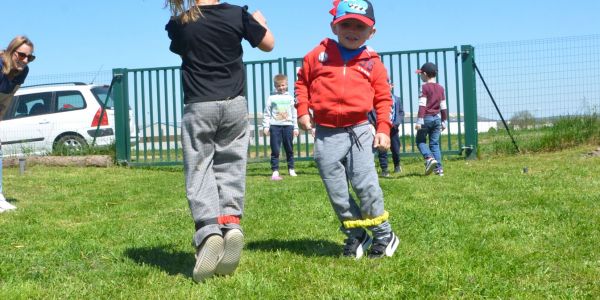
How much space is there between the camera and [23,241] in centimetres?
534

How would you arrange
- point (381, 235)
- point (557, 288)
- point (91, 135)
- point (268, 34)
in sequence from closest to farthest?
1. point (557, 288)
2. point (268, 34)
3. point (381, 235)
4. point (91, 135)

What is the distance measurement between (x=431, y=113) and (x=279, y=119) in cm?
220

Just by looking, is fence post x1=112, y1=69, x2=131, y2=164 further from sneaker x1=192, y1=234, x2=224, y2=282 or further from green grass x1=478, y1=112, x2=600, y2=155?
sneaker x1=192, y1=234, x2=224, y2=282

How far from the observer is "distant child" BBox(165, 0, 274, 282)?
3963 mm

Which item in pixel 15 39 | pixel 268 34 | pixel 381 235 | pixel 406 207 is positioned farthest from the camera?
pixel 15 39

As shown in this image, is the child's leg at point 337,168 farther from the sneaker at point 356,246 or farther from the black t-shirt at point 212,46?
the black t-shirt at point 212,46

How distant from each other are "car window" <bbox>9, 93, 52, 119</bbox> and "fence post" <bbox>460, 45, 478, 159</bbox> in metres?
7.66

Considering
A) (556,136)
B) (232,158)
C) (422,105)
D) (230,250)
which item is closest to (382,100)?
(232,158)

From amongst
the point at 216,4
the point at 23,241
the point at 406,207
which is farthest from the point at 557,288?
the point at 23,241

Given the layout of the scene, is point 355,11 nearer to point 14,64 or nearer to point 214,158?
point 214,158

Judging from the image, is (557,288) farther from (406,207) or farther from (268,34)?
(406,207)

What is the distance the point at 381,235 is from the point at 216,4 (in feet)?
5.28

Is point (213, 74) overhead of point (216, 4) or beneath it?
beneath

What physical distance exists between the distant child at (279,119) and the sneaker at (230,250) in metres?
6.99
